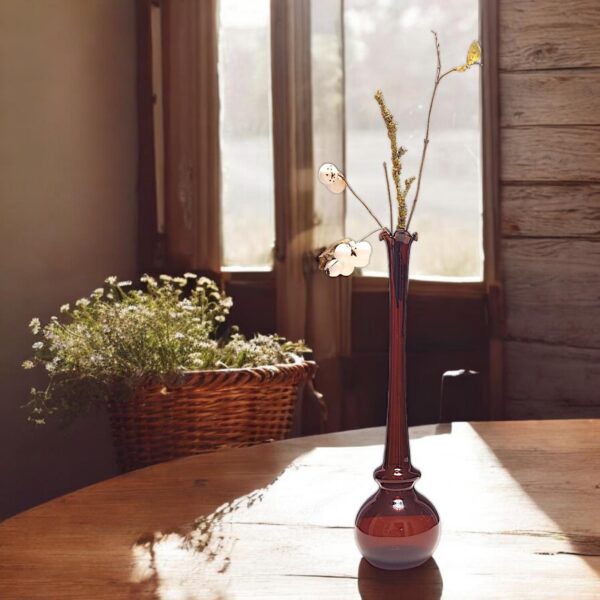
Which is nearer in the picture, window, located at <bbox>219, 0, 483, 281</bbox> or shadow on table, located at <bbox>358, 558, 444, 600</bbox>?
shadow on table, located at <bbox>358, 558, 444, 600</bbox>

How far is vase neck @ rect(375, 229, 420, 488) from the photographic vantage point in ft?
3.15

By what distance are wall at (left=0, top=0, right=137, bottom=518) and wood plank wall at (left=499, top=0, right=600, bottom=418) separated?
1.08 m

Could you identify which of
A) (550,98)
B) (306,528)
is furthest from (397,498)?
(550,98)

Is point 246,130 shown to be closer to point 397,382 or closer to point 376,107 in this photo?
point 376,107

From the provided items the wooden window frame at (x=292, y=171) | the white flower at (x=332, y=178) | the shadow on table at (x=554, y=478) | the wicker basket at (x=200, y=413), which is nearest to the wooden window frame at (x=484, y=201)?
the wooden window frame at (x=292, y=171)

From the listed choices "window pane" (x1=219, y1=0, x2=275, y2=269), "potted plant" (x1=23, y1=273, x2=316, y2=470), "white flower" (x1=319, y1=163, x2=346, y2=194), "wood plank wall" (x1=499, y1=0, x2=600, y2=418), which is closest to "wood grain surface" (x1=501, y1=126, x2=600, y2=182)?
"wood plank wall" (x1=499, y1=0, x2=600, y2=418)

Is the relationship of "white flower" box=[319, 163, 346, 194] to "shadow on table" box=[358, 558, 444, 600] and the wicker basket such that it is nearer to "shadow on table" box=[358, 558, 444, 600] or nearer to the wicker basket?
"shadow on table" box=[358, 558, 444, 600]

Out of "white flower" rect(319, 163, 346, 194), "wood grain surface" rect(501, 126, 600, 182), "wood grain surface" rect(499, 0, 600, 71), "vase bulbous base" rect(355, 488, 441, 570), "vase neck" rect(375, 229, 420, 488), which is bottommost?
"vase bulbous base" rect(355, 488, 441, 570)

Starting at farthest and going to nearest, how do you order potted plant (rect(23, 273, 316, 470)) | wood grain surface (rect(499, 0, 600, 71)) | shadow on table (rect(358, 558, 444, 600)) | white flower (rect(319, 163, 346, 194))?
wood grain surface (rect(499, 0, 600, 71))
potted plant (rect(23, 273, 316, 470))
white flower (rect(319, 163, 346, 194))
shadow on table (rect(358, 558, 444, 600))

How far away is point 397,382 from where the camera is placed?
0.97 m

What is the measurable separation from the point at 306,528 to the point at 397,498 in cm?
17

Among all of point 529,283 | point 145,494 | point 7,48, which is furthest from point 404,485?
point 7,48

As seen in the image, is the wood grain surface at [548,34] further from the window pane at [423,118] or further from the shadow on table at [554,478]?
the shadow on table at [554,478]

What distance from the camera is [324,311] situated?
8.43 feet
